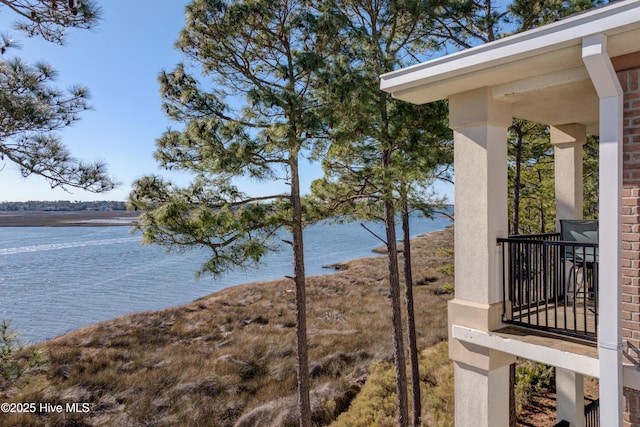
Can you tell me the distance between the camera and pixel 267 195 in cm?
803

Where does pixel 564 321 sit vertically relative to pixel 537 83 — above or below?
below

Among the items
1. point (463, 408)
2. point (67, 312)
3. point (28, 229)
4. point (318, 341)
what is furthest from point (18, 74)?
point (28, 229)

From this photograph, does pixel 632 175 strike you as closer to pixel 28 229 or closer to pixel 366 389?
pixel 366 389

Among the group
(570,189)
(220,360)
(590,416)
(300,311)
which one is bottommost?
(220,360)

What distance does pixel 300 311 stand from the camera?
7789mm

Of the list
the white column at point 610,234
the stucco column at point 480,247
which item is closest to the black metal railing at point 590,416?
the stucco column at point 480,247

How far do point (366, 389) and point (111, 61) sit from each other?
33.4ft

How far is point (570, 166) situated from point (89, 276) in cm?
2142

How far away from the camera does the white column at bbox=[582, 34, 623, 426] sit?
253 centimetres

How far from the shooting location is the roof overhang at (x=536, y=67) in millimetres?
2455

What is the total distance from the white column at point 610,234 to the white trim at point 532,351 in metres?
0.17

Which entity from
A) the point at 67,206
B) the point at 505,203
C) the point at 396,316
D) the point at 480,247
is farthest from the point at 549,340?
the point at 67,206

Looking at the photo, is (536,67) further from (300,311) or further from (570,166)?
(300,311)

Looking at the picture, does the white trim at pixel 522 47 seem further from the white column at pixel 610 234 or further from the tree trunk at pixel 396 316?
the tree trunk at pixel 396 316
